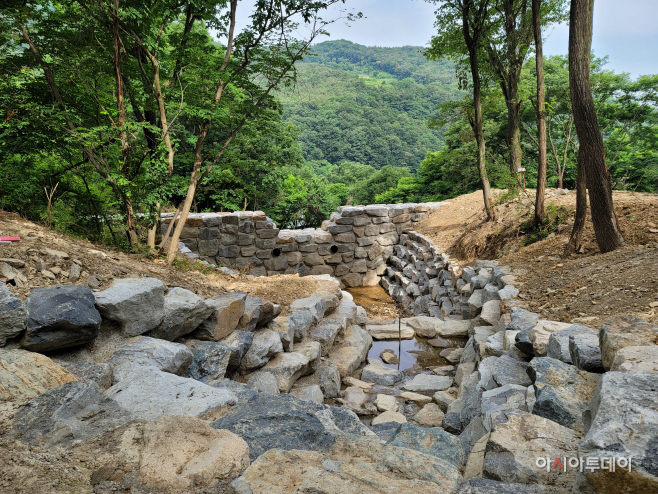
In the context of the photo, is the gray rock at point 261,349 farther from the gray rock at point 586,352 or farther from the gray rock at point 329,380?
the gray rock at point 586,352

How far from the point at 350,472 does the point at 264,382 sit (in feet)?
7.56

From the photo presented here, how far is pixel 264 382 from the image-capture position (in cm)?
382

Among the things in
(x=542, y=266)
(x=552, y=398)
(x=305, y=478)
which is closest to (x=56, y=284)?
(x=305, y=478)

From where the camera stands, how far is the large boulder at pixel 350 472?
4.90ft

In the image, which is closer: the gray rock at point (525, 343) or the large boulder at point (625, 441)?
the large boulder at point (625, 441)

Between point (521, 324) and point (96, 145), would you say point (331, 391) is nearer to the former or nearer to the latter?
point (521, 324)

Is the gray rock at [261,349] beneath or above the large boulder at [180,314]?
beneath

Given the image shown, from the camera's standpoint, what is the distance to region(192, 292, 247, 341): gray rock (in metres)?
3.68

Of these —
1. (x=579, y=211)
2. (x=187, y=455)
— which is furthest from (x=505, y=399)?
(x=579, y=211)

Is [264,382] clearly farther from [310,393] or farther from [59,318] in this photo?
[59,318]

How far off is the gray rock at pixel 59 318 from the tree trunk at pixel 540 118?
246 inches

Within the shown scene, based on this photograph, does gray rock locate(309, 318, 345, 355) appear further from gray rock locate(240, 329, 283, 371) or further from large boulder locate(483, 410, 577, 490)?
large boulder locate(483, 410, 577, 490)

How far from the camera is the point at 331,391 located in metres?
4.55

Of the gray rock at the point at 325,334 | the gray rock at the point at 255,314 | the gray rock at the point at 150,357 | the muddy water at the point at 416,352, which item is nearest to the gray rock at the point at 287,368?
the gray rock at the point at 255,314
